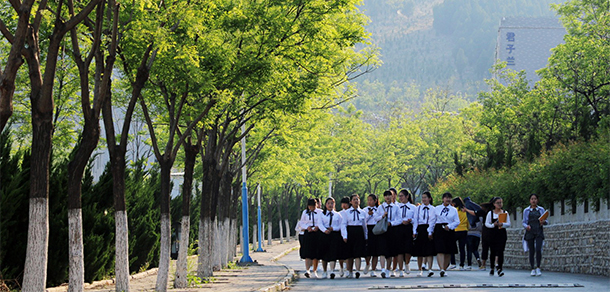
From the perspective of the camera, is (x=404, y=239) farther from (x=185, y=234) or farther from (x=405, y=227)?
(x=185, y=234)

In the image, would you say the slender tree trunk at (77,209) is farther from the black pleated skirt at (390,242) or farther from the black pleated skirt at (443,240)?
the black pleated skirt at (443,240)

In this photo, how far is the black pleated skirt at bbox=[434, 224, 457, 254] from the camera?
1966cm

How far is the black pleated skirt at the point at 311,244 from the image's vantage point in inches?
809

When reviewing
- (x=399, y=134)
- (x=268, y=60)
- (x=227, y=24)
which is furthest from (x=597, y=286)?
(x=399, y=134)

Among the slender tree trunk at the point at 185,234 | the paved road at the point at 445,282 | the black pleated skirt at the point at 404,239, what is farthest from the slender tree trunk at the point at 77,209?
the black pleated skirt at the point at 404,239

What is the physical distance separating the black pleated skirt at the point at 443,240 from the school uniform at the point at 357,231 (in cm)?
179

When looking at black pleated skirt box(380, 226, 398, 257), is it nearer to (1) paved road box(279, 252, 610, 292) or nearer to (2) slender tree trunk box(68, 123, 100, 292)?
(1) paved road box(279, 252, 610, 292)

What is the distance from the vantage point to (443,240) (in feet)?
64.4

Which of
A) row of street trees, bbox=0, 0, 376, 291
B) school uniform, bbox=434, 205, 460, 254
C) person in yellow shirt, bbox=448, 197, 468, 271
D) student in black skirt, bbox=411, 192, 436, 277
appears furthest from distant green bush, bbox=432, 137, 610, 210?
row of street trees, bbox=0, 0, 376, 291

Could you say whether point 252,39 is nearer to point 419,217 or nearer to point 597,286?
point 419,217

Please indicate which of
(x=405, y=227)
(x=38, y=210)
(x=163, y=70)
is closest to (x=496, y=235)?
(x=405, y=227)

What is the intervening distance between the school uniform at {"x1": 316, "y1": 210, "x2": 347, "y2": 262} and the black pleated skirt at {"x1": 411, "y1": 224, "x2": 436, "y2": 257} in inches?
72.6

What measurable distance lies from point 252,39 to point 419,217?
6265 millimetres

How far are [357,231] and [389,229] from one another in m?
0.86
